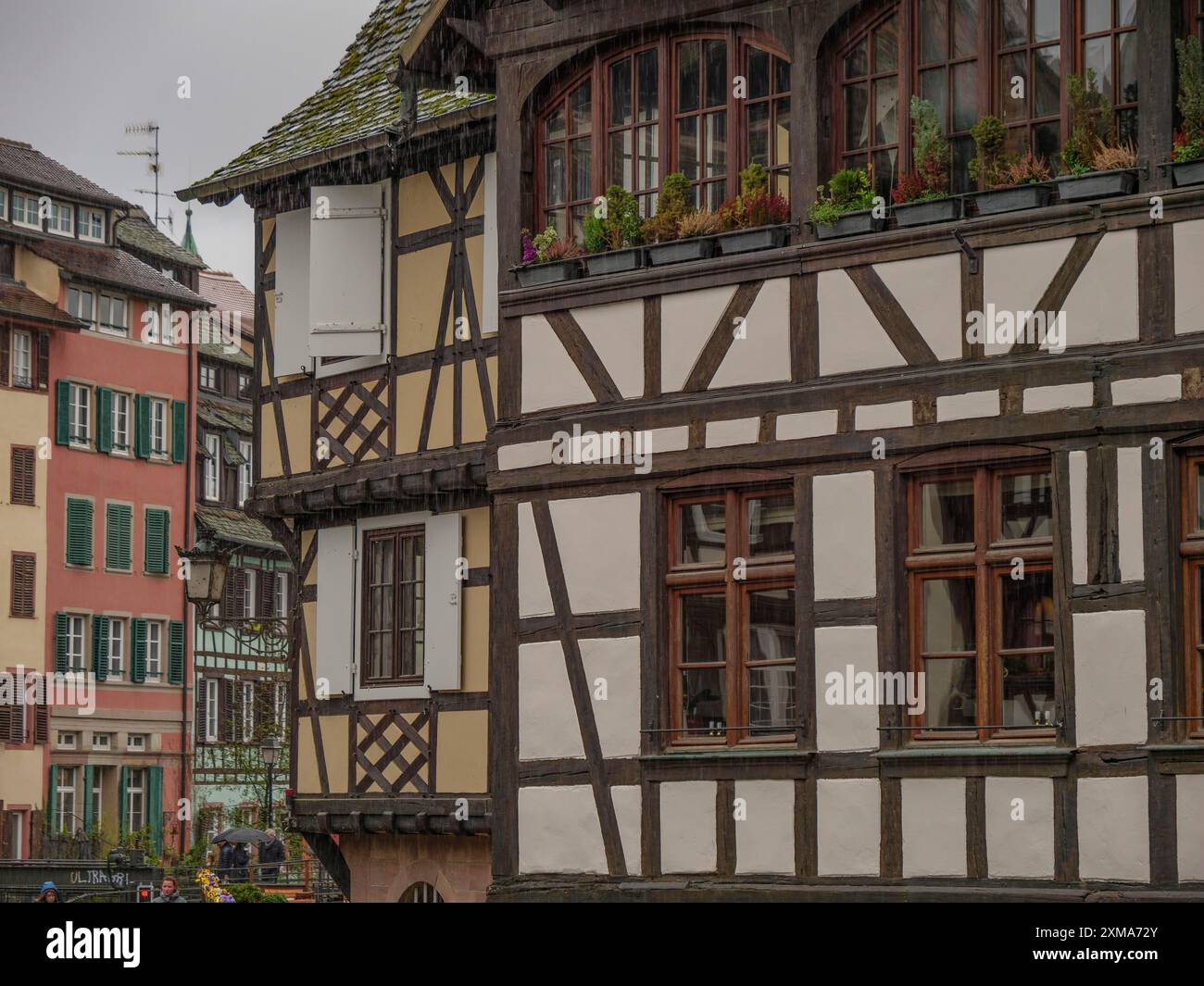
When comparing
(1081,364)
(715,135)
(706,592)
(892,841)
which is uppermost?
(715,135)

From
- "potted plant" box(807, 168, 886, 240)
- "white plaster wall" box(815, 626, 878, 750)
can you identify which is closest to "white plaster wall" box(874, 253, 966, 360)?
"potted plant" box(807, 168, 886, 240)

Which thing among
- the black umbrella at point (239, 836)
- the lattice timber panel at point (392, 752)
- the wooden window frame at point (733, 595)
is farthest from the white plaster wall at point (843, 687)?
the black umbrella at point (239, 836)

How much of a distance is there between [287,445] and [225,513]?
35149mm

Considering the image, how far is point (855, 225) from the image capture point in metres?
13.6

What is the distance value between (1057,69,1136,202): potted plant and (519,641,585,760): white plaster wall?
4410mm

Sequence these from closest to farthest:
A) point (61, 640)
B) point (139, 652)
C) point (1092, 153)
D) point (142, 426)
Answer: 1. point (1092, 153)
2. point (61, 640)
3. point (139, 652)
4. point (142, 426)

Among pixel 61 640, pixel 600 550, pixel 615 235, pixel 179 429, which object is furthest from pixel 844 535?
pixel 179 429

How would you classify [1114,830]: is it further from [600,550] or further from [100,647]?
[100,647]

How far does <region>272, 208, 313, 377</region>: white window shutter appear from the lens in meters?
19.8

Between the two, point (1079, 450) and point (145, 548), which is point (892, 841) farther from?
point (145, 548)

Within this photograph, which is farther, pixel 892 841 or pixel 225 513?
pixel 225 513

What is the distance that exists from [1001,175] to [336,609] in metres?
8.17
